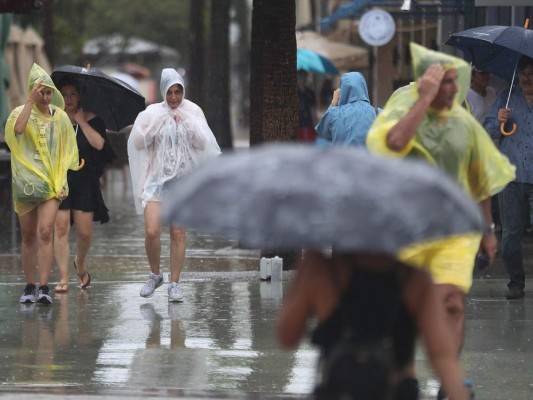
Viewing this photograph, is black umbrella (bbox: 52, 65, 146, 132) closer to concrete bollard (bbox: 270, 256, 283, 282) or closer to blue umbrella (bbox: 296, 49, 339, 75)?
concrete bollard (bbox: 270, 256, 283, 282)

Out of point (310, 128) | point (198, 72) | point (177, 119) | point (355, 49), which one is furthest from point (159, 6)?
point (177, 119)

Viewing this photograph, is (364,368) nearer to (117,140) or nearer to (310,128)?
(310,128)

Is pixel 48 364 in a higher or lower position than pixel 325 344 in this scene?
lower

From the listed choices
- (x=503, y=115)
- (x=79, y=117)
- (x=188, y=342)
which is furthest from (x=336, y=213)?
(x=79, y=117)

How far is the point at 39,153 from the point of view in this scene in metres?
11.0

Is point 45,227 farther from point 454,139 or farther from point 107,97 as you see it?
point 454,139

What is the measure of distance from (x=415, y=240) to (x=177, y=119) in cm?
676

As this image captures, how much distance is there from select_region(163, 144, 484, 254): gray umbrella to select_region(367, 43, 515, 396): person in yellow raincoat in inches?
80.3

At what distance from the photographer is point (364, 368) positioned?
472cm

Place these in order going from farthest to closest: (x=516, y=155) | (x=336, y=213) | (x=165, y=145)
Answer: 1. (x=516, y=155)
2. (x=165, y=145)
3. (x=336, y=213)

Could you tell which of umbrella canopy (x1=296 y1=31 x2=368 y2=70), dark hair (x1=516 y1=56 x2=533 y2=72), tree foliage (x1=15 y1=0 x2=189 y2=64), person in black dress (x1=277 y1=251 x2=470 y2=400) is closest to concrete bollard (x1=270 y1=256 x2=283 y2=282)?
dark hair (x1=516 y1=56 x2=533 y2=72)

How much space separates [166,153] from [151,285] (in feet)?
3.40

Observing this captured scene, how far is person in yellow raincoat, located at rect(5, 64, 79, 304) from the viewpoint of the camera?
10.8 metres

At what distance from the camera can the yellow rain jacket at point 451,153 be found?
22.7 feet
